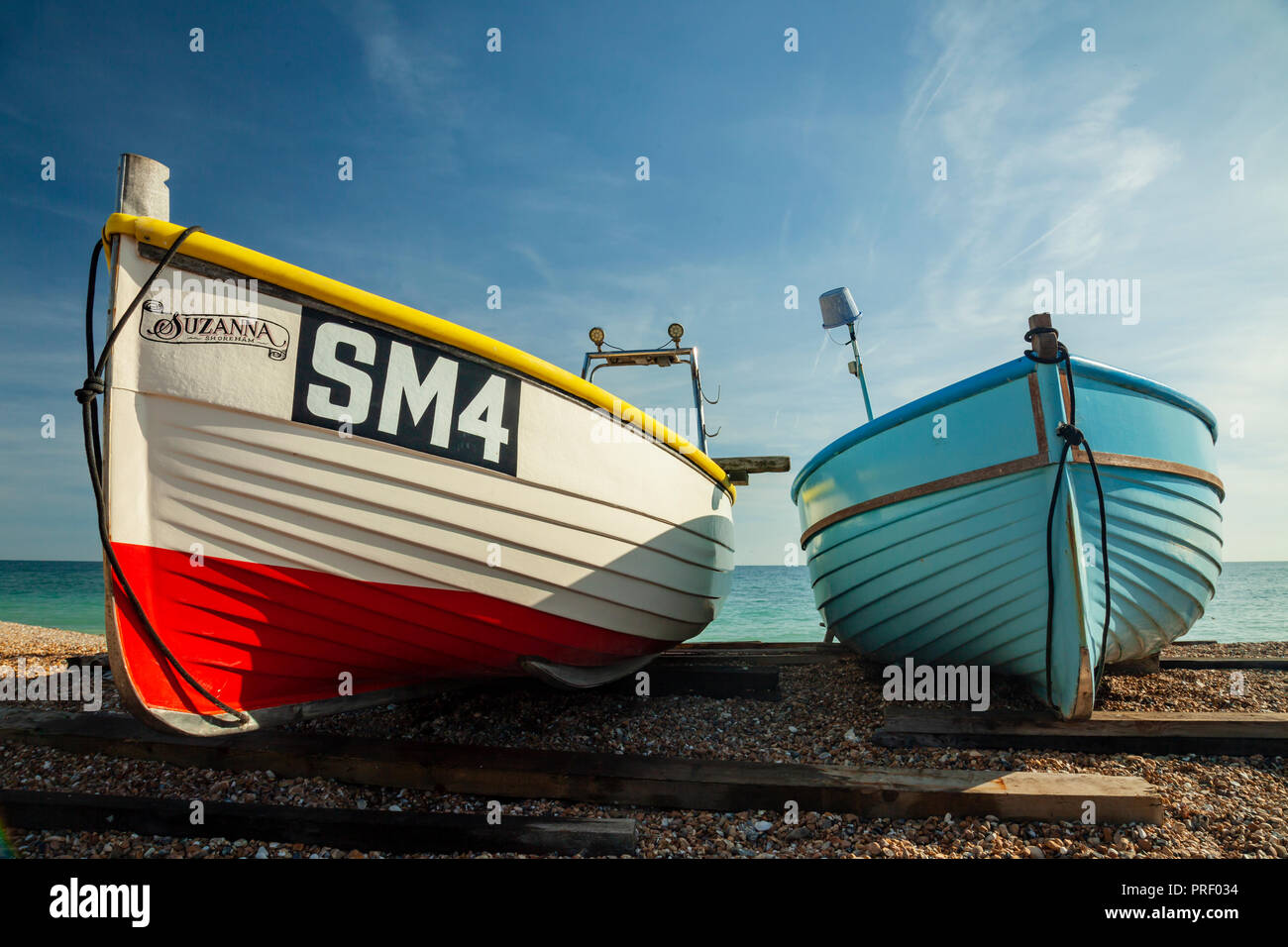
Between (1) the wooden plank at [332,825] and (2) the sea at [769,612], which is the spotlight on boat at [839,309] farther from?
(2) the sea at [769,612]

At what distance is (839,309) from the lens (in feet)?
17.2

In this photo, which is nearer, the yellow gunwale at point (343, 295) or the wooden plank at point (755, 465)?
the yellow gunwale at point (343, 295)

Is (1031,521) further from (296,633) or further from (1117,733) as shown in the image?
(296,633)

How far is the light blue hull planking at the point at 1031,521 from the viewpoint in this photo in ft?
9.95

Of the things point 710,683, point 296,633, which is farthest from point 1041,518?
point 296,633

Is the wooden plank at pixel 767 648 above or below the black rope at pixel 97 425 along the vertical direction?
below

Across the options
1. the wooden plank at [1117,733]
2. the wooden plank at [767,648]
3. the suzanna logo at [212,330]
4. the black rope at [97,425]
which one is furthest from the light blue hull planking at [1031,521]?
the black rope at [97,425]

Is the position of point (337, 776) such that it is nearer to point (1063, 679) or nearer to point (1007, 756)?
point (1007, 756)

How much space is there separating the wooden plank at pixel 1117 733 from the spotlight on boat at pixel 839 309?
327 centimetres

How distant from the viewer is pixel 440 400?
8.25 feet

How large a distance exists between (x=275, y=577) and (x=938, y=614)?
328 cm

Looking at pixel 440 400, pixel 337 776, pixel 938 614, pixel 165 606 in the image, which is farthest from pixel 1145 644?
pixel 165 606
